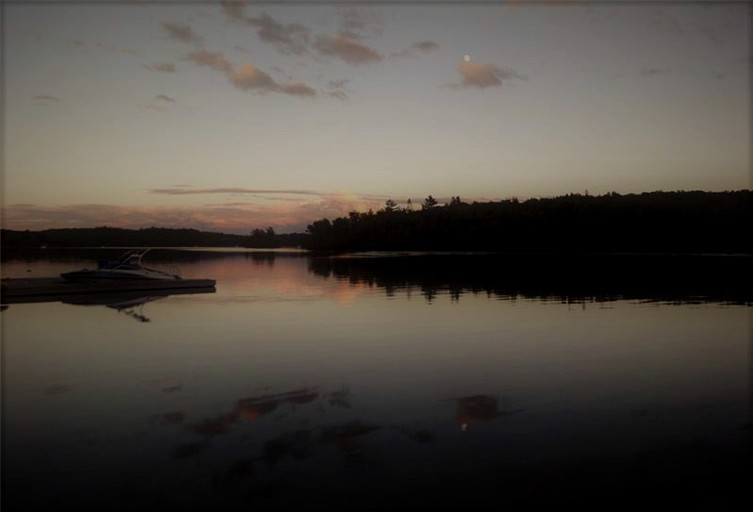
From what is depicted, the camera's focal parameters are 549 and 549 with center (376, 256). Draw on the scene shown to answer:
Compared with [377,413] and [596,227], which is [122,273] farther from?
[596,227]

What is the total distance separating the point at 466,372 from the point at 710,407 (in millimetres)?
5902

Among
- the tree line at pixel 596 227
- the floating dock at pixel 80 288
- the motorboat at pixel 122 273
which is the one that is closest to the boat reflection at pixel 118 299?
the floating dock at pixel 80 288

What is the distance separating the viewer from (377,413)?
38.3 feet

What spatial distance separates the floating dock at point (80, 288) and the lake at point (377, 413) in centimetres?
1162

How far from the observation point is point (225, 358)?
58.4ft

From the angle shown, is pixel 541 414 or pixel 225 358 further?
pixel 225 358

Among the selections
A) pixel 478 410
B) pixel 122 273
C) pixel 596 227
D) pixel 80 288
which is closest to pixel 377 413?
pixel 478 410

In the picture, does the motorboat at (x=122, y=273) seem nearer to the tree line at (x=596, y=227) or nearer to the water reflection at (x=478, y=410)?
the water reflection at (x=478, y=410)

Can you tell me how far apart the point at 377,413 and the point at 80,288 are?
33.4 meters

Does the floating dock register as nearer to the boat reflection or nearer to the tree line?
the boat reflection

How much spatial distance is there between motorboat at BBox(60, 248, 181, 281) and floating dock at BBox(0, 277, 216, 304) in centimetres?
32

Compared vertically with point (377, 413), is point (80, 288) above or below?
above

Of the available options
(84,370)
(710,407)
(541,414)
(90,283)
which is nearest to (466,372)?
(541,414)

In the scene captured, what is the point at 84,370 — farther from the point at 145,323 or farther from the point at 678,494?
the point at 678,494
